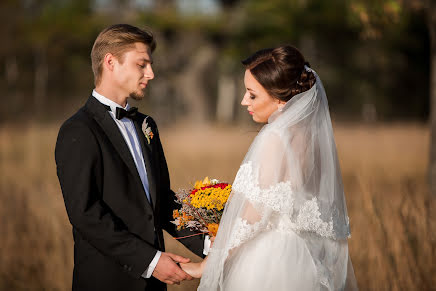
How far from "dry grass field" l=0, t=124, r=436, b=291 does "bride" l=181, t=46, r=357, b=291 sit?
1.43 ft

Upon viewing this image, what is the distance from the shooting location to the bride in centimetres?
253

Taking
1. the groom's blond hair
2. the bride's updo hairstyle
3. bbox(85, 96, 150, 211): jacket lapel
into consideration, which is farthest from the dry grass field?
the groom's blond hair

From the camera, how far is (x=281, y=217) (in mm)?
2596

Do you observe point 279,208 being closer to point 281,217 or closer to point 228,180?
point 281,217

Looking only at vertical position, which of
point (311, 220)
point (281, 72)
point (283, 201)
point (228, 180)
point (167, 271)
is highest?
point (281, 72)

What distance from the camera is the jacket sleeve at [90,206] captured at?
2.48m

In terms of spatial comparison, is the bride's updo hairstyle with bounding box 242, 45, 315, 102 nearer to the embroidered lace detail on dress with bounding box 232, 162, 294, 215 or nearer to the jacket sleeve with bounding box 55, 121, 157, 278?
the embroidered lace detail on dress with bounding box 232, 162, 294, 215

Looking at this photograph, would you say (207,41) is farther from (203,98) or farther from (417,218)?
(417,218)

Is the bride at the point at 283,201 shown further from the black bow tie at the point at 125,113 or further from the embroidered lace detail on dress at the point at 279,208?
the black bow tie at the point at 125,113

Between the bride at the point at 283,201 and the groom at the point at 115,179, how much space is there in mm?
317

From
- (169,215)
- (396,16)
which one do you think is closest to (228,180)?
(396,16)

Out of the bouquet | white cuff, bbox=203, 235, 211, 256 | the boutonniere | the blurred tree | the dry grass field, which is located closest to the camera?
the bouquet

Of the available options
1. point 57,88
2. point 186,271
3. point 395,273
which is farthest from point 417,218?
point 57,88

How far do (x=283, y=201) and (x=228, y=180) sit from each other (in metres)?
4.84
